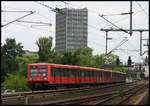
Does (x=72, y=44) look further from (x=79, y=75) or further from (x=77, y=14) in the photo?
(x=79, y=75)

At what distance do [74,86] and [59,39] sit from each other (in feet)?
495

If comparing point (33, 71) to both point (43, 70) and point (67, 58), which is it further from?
point (67, 58)

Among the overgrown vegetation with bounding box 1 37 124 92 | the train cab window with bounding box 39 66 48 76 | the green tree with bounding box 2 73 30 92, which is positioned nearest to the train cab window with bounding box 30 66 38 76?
the train cab window with bounding box 39 66 48 76

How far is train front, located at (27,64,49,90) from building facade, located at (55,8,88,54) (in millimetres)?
148833

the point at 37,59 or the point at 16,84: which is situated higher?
the point at 37,59

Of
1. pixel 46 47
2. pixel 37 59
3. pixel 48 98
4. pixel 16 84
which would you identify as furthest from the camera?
pixel 37 59

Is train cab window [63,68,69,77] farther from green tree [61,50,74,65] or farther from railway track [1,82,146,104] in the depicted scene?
green tree [61,50,74,65]

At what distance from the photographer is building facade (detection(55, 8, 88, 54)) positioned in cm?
18300

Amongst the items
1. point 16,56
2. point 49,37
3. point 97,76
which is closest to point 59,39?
point 16,56

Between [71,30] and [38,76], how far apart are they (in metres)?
153

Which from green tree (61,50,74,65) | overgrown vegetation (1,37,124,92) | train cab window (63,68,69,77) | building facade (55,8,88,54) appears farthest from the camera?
building facade (55,8,88,54)

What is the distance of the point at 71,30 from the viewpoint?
185 metres

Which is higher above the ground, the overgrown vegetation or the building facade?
the building facade

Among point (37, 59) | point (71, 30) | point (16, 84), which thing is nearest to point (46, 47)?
point (37, 59)
